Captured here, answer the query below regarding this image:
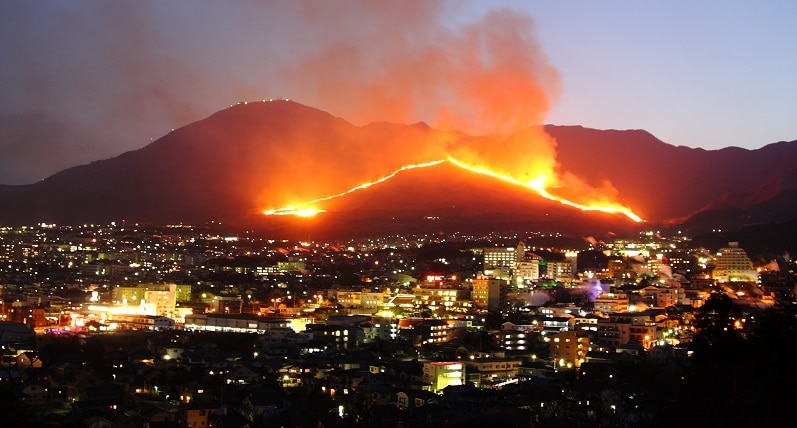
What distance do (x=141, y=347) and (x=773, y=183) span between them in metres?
45.4

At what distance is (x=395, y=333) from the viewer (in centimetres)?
2523

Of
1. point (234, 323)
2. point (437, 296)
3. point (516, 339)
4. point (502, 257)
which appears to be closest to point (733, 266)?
point (502, 257)

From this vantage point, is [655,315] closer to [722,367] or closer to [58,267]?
[722,367]

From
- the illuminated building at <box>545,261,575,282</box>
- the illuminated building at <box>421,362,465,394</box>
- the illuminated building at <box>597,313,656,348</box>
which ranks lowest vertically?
the illuminated building at <box>421,362,465,394</box>

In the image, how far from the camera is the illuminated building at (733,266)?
33.4m

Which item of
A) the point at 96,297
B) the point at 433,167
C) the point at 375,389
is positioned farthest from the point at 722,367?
the point at 433,167

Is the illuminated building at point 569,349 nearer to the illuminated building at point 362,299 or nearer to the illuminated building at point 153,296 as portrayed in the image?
the illuminated building at point 362,299

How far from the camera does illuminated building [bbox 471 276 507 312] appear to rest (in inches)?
1182

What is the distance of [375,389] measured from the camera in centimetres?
1647

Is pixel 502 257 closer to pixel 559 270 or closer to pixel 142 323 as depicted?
pixel 559 270

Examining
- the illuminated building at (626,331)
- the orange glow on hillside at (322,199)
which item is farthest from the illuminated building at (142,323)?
the orange glow on hillside at (322,199)

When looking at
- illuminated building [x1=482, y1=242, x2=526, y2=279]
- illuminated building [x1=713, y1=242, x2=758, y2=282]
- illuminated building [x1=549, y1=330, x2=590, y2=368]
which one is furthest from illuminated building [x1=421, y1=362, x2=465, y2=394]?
illuminated building [x1=482, y1=242, x2=526, y2=279]

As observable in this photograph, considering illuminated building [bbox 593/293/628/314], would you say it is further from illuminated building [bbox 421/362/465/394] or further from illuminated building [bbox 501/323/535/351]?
illuminated building [bbox 421/362/465/394]

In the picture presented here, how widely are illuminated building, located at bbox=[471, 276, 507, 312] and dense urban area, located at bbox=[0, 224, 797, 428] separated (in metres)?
0.08
